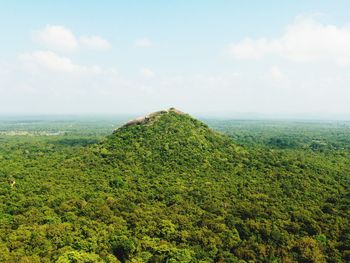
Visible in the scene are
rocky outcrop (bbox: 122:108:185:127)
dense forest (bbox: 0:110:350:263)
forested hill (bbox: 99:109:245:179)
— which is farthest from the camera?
rocky outcrop (bbox: 122:108:185:127)

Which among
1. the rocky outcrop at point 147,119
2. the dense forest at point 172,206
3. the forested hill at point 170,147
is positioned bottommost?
the dense forest at point 172,206

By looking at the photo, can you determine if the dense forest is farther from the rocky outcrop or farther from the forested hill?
the rocky outcrop

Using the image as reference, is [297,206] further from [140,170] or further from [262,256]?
[140,170]

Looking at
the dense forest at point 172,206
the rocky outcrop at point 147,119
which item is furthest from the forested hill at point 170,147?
the dense forest at point 172,206

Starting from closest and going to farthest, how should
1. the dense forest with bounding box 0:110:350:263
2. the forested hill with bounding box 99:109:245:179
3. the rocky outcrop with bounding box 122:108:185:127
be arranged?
1. the dense forest with bounding box 0:110:350:263
2. the forested hill with bounding box 99:109:245:179
3. the rocky outcrop with bounding box 122:108:185:127

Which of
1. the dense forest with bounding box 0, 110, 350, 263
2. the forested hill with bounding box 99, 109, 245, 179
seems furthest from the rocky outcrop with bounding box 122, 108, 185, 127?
the dense forest with bounding box 0, 110, 350, 263

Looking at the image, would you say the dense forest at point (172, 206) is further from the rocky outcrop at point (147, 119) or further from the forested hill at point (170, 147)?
the rocky outcrop at point (147, 119)

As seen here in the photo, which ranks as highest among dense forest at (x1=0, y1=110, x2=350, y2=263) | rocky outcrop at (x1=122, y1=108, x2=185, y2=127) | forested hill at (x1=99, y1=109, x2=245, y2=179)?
rocky outcrop at (x1=122, y1=108, x2=185, y2=127)

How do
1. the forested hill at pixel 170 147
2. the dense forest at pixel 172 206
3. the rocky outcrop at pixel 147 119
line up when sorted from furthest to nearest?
the rocky outcrop at pixel 147 119 → the forested hill at pixel 170 147 → the dense forest at pixel 172 206

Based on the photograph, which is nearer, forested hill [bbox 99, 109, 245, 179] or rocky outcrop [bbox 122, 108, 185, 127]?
forested hill [bbox 99, 109, 245, 179]
